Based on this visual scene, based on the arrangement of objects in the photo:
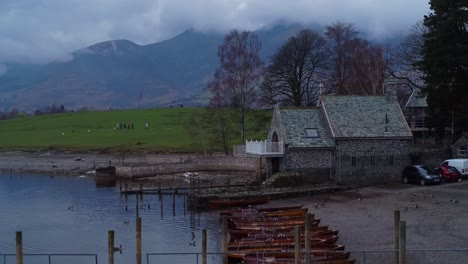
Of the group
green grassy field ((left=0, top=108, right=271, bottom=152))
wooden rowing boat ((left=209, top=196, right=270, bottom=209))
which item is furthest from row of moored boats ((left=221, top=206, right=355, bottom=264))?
green grassy field ((left=0, top=108, right=271, bottom=152))

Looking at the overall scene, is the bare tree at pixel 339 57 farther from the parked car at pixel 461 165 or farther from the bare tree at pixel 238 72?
the parked car at pixel 461 165

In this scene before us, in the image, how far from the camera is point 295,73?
76438 millimetres

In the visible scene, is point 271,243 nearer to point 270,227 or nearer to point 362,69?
point 270,227

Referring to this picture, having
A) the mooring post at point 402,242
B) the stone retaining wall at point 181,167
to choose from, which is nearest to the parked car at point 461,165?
the stone retaining wall at point 181,167

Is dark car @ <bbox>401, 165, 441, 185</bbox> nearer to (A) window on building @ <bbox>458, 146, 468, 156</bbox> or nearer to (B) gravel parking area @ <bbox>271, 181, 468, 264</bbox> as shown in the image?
(B) gravel parking area @ <bbox>271, 181, 468, 264</bbox>

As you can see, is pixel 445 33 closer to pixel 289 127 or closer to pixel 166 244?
pixel 289 127

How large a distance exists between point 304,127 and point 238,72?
791 inches

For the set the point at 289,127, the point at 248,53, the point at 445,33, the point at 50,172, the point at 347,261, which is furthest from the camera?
the point at 50,172

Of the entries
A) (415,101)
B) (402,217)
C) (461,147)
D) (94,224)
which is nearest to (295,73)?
(415,101)

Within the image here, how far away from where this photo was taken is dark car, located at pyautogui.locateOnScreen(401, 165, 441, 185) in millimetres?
53312

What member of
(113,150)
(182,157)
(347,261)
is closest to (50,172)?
(113,150)

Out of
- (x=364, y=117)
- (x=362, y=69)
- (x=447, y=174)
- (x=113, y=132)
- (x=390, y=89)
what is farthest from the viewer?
(x=113, y=132)

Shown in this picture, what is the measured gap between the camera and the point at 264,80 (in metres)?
76.2

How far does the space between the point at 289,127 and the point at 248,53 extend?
69.7 ft
